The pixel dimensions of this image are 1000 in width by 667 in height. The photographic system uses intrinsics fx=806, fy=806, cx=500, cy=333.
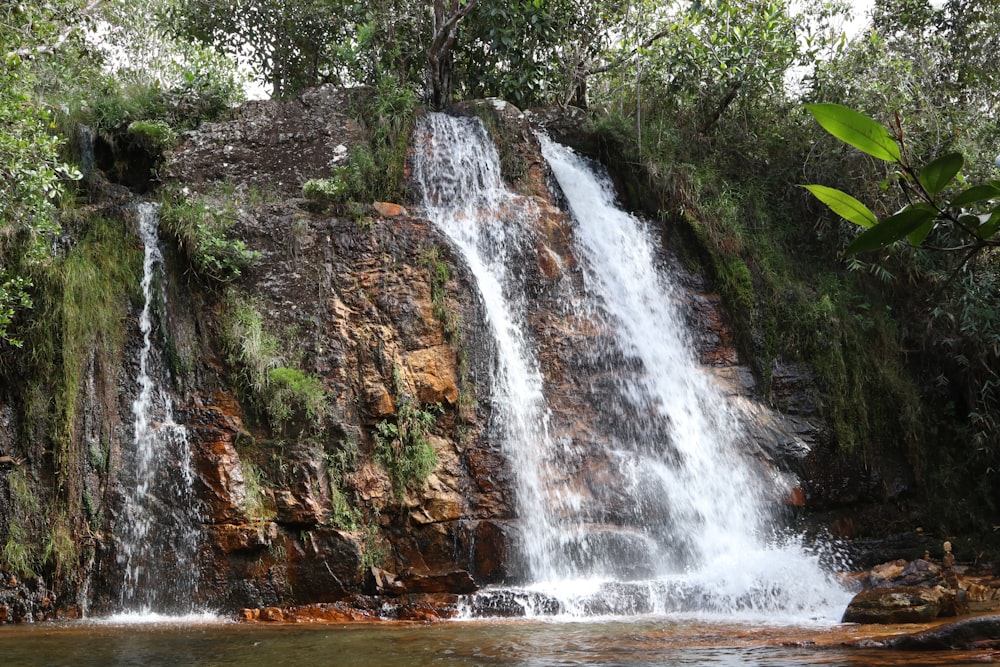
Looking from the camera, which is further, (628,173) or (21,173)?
(628,173)

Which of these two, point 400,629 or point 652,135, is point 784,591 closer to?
point 400,629

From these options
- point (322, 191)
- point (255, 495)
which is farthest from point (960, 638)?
point (322, 191)

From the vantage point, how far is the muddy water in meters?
4.47

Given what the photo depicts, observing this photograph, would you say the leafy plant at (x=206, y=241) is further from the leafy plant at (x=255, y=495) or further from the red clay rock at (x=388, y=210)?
the leafy plant at (x=255, y=495)

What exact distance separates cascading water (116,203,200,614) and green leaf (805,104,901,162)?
24.6 ft

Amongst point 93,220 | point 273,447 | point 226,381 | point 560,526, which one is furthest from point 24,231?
point 560,526

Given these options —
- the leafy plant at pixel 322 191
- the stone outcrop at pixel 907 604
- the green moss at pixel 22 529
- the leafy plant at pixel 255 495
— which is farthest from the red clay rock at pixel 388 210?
the stone outcrop at pixel 907 604

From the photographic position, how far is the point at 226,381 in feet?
27.7

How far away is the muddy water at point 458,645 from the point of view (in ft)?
14.7

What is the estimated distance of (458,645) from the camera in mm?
5305

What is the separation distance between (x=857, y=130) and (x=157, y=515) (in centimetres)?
771

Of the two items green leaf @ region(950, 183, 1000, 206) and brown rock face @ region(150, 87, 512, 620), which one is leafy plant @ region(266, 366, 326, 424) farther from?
green leaf @ region(950, 183, 1000, 206)

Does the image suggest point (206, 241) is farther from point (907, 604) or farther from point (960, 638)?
point (960, 638)

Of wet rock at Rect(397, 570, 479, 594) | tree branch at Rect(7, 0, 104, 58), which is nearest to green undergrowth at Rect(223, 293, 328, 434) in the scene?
wet rock at Rect(397, 570, 479, 594)
